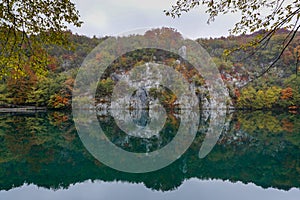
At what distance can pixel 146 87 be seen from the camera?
38.8m

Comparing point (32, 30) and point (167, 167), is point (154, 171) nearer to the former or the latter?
point (167, 167)

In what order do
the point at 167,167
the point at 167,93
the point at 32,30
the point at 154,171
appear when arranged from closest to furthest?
the point at 32,30
the point at 154,171
the point at 167,167
the point at 167,93

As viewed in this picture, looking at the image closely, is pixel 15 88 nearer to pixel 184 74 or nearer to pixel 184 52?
pixel 184 74

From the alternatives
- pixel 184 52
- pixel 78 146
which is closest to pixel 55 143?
pixel 78 146

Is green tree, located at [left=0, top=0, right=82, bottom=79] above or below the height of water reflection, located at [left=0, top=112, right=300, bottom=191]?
above

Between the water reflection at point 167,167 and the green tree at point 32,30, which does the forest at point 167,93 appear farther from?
the green tree at point 32,30

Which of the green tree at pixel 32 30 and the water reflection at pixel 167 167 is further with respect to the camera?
the water reflection at pixel 167 167

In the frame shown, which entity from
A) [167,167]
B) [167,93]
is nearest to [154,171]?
[167,167]

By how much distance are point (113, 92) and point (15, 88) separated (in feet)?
42.4

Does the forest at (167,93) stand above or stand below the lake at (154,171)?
above

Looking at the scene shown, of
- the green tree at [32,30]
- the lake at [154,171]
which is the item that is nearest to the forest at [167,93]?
the lake at [154,171]

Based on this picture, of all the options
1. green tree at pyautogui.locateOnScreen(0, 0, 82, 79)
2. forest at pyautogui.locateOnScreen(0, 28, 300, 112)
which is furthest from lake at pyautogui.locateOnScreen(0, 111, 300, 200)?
forest at pyautogui.locateOnScreen(0, 28, 300, 112)

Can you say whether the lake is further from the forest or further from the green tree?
the forest

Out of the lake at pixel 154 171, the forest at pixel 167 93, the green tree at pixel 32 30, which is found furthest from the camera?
the forest at pixel 167 93
